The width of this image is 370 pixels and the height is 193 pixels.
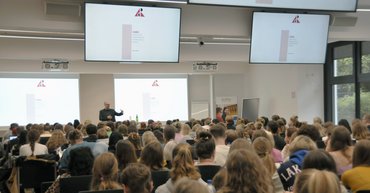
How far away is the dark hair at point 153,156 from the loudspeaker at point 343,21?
4.89 meters

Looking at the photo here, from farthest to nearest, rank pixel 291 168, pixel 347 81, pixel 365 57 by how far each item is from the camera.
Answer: pixel 347 81
pixel 365 57
pixel 291 168

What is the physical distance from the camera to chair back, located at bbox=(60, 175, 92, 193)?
3531 millimetres

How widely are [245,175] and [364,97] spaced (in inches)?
349

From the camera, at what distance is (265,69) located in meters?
13.4

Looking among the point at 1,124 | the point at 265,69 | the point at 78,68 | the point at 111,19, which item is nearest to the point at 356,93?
the point at 265,69

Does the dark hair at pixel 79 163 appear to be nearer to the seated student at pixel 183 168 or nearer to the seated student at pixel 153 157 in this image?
the seated student at pixel 153 157

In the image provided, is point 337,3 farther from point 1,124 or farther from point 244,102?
point 1,124

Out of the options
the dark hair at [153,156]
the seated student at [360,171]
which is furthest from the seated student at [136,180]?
the seated student at [360,171]

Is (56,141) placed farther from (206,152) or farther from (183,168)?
(183,168)

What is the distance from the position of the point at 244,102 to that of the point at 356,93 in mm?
4894

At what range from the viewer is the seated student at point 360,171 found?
3131 millimetres

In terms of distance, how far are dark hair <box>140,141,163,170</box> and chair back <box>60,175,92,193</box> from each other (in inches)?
21.1

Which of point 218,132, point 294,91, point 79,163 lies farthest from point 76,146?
point 294,91

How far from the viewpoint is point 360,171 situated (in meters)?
3.18
